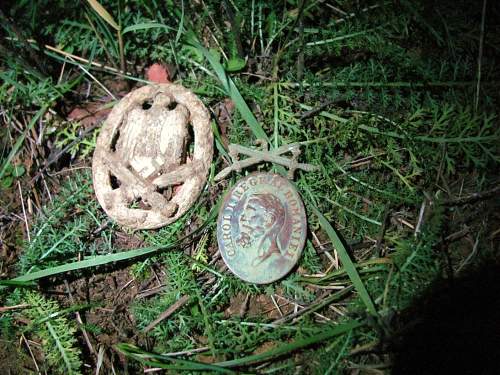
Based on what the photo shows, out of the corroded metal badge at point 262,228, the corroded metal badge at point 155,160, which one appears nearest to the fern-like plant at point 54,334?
the corroded metal badge at point 155,160

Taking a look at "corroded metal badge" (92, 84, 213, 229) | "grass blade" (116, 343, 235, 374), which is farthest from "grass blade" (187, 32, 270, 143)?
"grass blade" (116, 343, 235, 374)

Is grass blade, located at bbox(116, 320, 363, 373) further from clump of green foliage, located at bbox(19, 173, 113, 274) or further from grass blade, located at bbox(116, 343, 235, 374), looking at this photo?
clump of green foliage, located at bbox(19, 173, 113, 274)

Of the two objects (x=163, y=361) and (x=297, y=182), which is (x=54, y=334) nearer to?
(x=163, y=361)

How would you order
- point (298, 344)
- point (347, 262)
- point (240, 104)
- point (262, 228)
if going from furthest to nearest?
point (240, 104), point (262, 228), point (347, 262), point (298, 344)

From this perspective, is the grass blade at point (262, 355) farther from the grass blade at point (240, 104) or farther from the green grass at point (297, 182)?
the grass blade at point (240, 104)

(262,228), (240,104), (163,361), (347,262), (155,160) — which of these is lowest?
(163,361)

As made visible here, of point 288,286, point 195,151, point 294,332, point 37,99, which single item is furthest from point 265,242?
point 37,99

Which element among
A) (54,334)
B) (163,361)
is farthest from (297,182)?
(54,334)

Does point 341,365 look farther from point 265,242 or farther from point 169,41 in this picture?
point 169,41

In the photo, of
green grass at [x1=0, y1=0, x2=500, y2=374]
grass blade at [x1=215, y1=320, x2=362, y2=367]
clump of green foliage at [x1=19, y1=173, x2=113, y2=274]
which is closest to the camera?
grass blade at [x1=215, y1=320, x2=362, y2=367]

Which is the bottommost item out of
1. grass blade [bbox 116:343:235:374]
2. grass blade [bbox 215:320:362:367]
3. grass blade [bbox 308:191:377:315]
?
grass blade [bbox 116:343:235:374]
